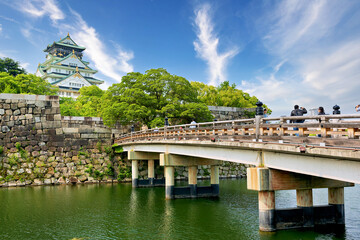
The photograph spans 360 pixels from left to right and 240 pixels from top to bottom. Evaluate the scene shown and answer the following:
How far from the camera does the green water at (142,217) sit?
13094mm

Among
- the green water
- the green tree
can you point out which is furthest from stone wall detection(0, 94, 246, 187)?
the green tree

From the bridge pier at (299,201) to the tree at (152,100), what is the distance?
20069 millimetres

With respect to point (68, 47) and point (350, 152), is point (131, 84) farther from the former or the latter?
point (68, 47)

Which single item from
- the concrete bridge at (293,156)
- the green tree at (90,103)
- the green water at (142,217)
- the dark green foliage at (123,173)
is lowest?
the green water at (142,217)

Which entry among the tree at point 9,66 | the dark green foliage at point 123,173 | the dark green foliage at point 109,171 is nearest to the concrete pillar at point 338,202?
the dark green foliage at point 123,173

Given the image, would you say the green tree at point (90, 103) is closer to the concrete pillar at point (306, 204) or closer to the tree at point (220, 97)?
the tree at point (220, 97)

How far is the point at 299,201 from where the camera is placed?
41.4 feet

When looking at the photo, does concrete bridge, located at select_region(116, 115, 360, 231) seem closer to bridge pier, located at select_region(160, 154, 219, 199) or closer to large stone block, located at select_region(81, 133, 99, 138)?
bridge pier, located at select_region(160, 154, 219, 199)

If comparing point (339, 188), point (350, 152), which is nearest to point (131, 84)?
point (339, 188)

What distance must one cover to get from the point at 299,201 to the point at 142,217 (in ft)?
26.7

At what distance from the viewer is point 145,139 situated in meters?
25.1

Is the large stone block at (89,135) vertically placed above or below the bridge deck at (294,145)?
above

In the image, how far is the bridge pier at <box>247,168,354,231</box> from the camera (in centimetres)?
1185

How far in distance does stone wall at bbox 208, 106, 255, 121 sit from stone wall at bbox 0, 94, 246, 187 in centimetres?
1181
